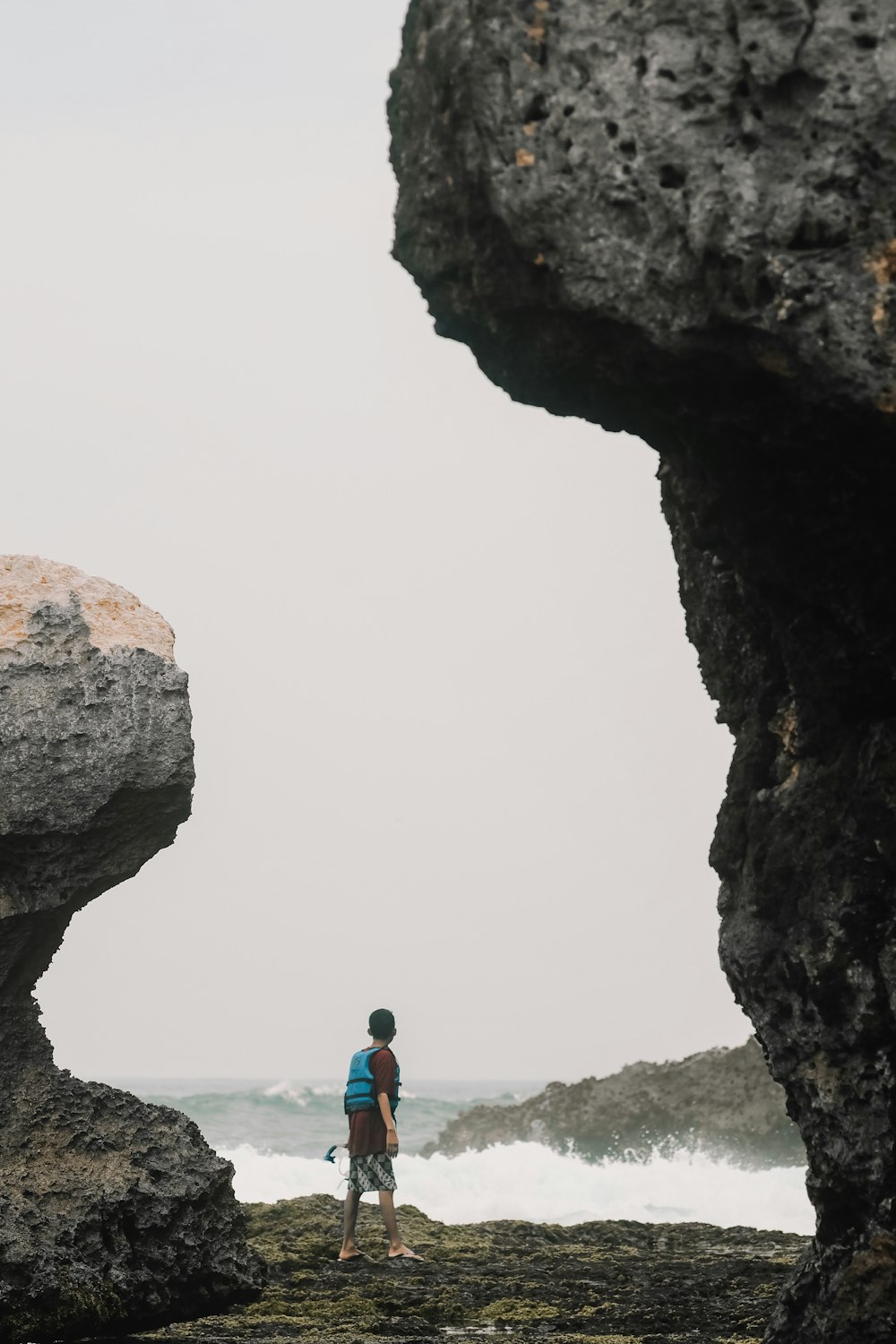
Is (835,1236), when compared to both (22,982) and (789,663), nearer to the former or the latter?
(789,663)

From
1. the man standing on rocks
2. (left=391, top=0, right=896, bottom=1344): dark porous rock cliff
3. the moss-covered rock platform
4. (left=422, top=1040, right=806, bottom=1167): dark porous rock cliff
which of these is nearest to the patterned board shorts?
the man standing on rocks

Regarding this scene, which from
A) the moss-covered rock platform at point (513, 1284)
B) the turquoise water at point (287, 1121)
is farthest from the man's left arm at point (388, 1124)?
the turquoise water at point (287, 1121)

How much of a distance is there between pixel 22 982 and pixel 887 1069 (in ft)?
20.4

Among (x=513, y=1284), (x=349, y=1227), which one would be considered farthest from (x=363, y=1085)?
(x=513, y=1284)

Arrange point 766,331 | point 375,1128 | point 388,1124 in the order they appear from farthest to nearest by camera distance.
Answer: point 375,1128 < point 388,1124 < point 766,331

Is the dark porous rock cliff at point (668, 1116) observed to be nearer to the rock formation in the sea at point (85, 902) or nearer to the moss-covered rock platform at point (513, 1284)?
the moss-covered rock platform at point (513, 1284)

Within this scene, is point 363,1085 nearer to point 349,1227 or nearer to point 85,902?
point 349,1227

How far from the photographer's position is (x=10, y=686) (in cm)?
912

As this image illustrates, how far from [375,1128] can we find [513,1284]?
62.1 inches

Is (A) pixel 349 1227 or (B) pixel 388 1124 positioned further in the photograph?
(A) pixel 349 1227

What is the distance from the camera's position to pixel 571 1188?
73.3 feet

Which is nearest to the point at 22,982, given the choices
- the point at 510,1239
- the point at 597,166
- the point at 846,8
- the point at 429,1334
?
the point at 429,1334

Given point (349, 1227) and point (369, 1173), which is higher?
point (369, 1173)

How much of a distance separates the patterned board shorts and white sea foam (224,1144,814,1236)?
966 centimetres
